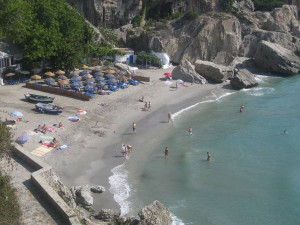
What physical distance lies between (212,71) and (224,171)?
2726 cm

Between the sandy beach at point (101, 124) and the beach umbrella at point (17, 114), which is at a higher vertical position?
the beach umbrella at point (17, 114)

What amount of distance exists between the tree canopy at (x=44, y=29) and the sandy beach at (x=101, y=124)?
5.09m

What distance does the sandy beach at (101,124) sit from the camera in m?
32.2

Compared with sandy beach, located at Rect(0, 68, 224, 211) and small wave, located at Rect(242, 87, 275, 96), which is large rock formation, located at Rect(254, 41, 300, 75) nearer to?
small wave, located at Rect(242, 87, 275, 96)

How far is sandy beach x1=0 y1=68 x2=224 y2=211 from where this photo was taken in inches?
1267

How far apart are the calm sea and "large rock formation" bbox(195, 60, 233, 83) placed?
9490 millimetres

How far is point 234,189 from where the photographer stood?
30.8 m

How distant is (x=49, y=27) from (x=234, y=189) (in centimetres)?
3068

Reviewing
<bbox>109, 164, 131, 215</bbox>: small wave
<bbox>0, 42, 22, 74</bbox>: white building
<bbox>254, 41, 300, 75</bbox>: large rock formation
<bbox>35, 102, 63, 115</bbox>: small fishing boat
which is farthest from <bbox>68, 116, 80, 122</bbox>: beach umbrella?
<bbox>254, 41, 300, 75</bbox>: large rock formation

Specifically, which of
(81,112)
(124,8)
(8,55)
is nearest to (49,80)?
(8,55)

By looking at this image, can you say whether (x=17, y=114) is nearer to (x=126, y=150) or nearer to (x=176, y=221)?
(x=126, y=150)

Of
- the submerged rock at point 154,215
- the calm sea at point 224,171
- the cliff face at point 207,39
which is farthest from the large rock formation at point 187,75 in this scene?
the submerged rock at point 154,215

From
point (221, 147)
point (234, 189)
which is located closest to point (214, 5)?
point (221, 147)

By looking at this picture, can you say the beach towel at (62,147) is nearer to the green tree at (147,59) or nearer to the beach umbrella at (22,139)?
the beach umbrella at (22,139)
